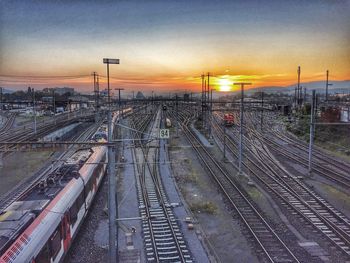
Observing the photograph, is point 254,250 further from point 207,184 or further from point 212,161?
point 212,161

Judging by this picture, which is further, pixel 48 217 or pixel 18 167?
pixel 18 167

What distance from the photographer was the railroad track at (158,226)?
10.5 meters

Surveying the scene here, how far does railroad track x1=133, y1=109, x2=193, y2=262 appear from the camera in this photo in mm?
10523

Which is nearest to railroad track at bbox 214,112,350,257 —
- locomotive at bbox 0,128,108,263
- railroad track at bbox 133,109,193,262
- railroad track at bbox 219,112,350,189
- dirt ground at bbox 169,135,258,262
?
railroad track at bbox 219,112,350,189

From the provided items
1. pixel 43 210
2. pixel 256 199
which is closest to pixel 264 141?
pixel 256 199

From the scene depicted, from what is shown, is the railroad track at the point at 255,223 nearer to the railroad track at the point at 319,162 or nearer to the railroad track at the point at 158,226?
the railroad track at the point at 158,226

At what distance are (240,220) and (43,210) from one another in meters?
7.70

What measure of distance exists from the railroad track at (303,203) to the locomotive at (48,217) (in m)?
8.40

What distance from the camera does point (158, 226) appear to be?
1280 centimetres

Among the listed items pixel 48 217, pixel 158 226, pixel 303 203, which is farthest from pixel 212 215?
pixel 48 217

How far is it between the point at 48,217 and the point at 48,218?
0.04 meters

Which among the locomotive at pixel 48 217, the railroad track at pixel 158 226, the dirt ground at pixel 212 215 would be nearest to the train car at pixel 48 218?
the locomotive at pixel 48 217

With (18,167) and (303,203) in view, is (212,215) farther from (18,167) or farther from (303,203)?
(18,167)

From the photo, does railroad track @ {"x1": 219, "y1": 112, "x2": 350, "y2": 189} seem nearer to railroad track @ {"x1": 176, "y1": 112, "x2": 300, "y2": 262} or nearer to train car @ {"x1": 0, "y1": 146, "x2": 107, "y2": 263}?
railroad track @ {"x1": 176, "y1": 112, "x2": 300, "y2": 262}
